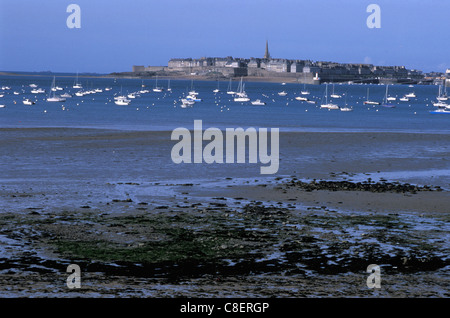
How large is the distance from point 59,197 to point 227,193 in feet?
19.7

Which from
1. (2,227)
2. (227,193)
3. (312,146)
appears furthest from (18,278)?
(312,146)

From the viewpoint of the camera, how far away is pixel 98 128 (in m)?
61.9

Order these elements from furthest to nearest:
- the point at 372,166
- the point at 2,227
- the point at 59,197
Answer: the point at 372,166 → the point at 59,197 → the point at 2,227

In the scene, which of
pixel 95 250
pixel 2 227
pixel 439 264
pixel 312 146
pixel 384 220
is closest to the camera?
pixel 439 264

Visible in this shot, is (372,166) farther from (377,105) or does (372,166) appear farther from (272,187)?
(377,105)

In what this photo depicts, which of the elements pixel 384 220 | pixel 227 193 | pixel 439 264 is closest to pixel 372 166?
pixel 227 193

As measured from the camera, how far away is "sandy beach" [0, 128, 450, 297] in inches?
548

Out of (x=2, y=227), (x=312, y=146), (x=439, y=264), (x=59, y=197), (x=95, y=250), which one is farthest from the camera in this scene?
(x=312, y=146)

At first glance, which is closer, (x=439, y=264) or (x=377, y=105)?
(x=439, y=264)

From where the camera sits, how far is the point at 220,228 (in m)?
19.2

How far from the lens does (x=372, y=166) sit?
35.3m

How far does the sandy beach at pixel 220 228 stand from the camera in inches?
548
